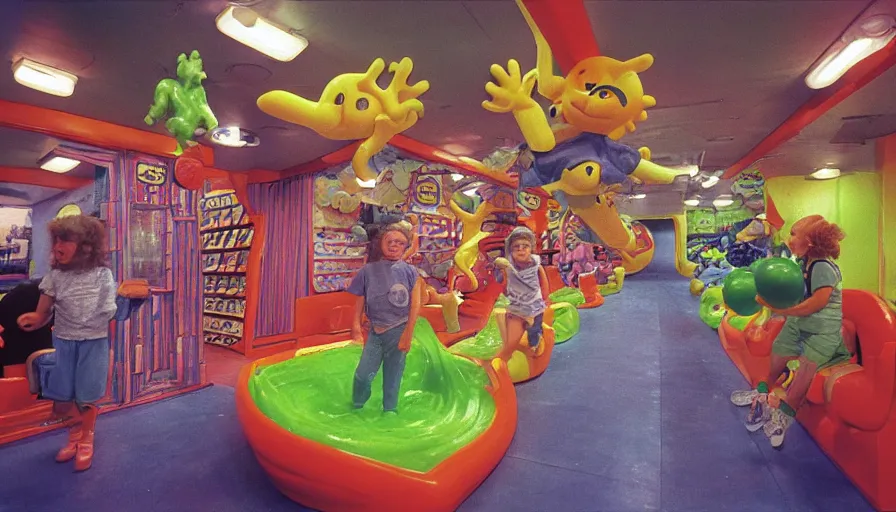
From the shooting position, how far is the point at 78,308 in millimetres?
2738

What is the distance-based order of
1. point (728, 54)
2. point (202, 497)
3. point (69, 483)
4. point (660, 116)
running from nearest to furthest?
1. point (202, 497)
2. point (69, 483)
3. point (728, 54)
4. point (660, 116)

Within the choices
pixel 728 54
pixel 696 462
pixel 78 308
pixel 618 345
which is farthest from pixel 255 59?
pixel 618 345

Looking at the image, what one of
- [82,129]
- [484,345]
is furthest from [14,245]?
[484,345]

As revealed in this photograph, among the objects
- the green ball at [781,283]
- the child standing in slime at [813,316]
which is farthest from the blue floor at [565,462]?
the green ball at [781,283]

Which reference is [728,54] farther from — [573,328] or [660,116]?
[573,328]

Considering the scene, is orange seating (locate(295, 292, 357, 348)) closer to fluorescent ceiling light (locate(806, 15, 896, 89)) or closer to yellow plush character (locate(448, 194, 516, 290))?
yellow plush character (locate(448, 194, 516, 290))

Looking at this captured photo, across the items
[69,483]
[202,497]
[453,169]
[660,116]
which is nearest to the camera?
[202,497]

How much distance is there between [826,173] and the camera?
5.65 m

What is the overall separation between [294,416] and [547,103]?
318 cm

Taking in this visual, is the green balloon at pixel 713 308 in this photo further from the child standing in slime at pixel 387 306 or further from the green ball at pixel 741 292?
the child standing in slime at pixel 387 306

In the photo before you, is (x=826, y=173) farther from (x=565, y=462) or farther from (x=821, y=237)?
(x=565, y=462)

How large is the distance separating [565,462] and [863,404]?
160 cm

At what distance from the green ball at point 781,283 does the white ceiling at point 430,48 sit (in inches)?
54.9

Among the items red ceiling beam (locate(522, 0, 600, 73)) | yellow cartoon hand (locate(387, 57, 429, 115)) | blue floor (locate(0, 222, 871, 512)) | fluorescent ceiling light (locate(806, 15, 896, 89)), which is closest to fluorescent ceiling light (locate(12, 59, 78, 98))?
yellow cartoon hand (locate(387, 57, 429, 115))
